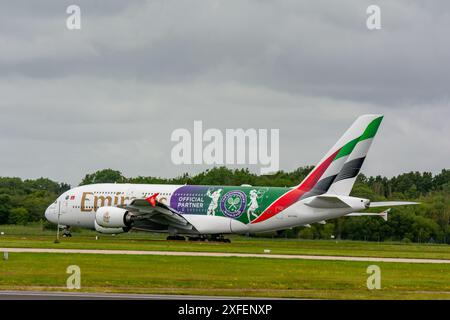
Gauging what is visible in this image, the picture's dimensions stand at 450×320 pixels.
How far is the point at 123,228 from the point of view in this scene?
80250 millimetres

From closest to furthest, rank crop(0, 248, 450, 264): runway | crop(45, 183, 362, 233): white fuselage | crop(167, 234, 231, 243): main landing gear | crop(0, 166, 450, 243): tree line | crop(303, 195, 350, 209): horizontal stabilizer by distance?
crop(0, 248, 450, 264): runway < crop(303, 195, 350, 209): horizontal stabilizer < crop(45, 183, 362, 233): white fuselage < crop(167, 234, 231, 243): main landing gear < crop(0, 166, 450, 243): tree line

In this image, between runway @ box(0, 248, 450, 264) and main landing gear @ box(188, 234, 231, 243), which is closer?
runway @ box(0, 248, 450, 264)

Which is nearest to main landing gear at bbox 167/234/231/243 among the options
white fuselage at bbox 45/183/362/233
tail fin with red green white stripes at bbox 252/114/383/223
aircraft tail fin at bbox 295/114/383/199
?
white fuselage at bbox 45/183/362/233

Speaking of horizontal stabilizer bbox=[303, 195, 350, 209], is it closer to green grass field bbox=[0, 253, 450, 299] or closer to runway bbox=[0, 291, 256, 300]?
green grass field bbox=[0, 253, 450, 299]

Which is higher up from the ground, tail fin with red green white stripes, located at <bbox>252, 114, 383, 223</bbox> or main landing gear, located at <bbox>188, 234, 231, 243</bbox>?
tail fin with red green white stripes, located at <bbox>252, 114, 383, 223</bbox>

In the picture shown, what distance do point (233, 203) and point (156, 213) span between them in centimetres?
Result: 601

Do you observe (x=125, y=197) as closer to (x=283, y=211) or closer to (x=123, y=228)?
(x=123, y=228)

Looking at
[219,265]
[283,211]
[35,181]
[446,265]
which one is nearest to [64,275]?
[219,265]

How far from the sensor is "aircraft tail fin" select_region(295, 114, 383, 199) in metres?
75.6

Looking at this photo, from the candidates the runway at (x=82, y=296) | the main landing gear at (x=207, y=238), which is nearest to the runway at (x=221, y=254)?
the main landing gear at (x=207, y=238)

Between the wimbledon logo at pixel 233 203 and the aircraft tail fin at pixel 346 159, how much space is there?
16.6 feet

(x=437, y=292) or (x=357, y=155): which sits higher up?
(x=357, y=155)

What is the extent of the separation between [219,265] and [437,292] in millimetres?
13159
